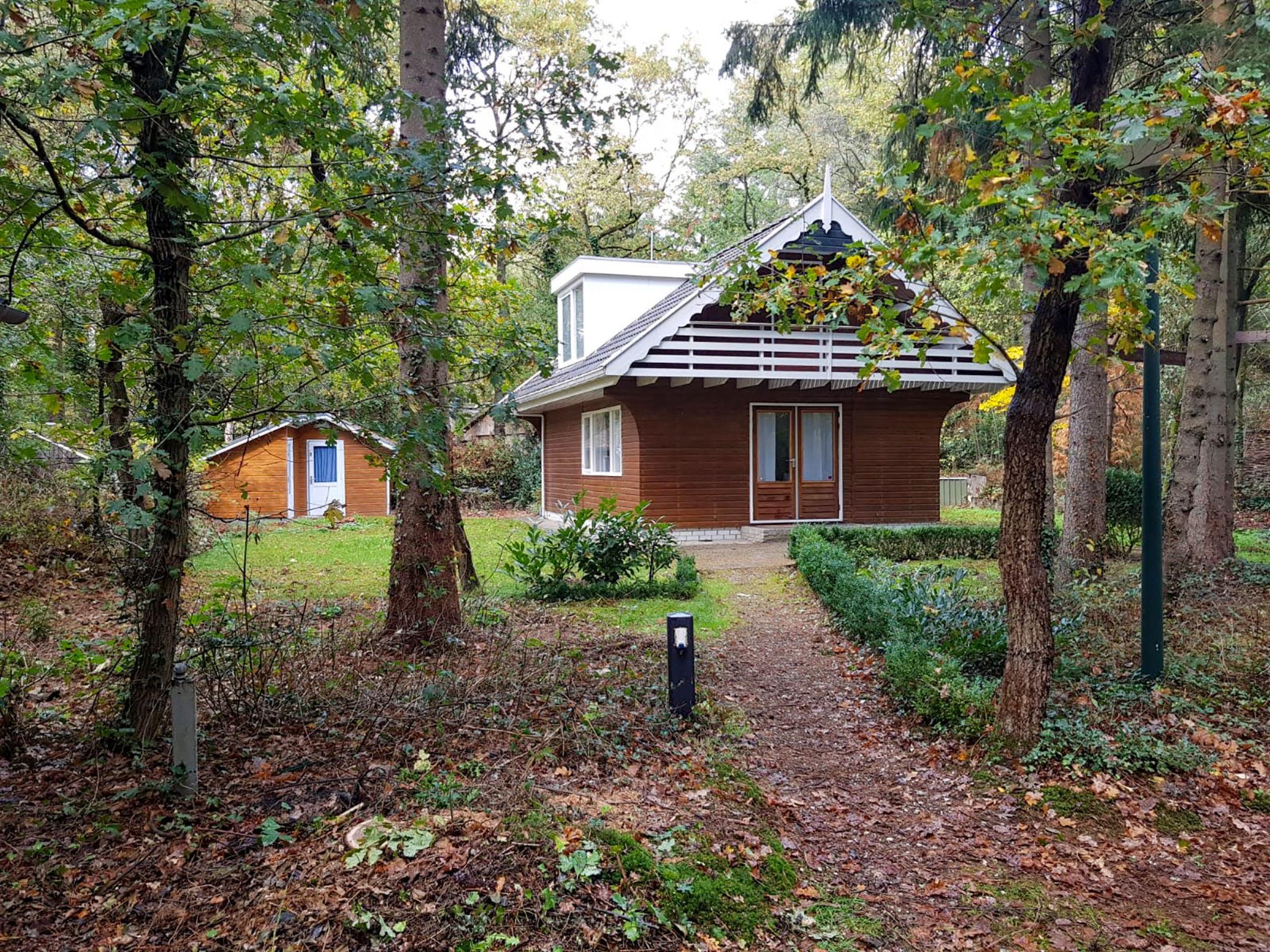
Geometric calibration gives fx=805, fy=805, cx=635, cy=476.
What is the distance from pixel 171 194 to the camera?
342 centimetres

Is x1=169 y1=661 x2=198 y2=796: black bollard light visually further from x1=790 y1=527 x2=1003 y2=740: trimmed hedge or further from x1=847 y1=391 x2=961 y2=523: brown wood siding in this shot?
x1=847 y1=391 x2=961 y2=523: brown wood siding

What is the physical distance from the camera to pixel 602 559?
1040 cm

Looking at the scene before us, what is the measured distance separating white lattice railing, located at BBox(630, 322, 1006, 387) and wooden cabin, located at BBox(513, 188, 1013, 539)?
0.03 metres

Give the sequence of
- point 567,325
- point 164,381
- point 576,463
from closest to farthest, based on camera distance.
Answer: point 164,381
point 576,463
point 567,325

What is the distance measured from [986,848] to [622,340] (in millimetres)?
13435

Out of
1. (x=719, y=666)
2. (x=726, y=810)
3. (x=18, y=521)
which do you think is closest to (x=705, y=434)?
(x=719, y=666)

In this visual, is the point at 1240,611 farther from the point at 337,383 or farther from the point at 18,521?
the point at 18,521

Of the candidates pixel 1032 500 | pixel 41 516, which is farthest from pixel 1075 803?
pixel 41 516

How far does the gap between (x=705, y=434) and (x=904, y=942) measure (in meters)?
13.2

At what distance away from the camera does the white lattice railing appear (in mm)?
14062

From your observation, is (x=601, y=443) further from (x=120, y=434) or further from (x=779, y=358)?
(x=120, y=434)

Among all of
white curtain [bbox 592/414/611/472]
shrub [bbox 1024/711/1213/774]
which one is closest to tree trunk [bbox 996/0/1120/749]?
shrub [bbox 1024/711/1213/774]

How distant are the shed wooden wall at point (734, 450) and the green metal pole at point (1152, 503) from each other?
32.5 ft

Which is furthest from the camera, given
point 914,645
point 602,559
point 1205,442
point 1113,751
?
point 602,559
